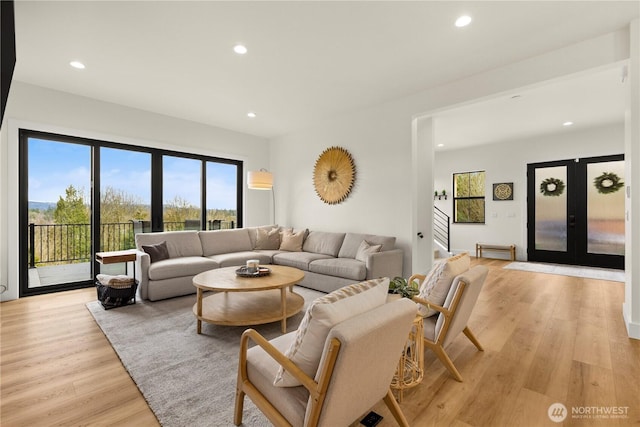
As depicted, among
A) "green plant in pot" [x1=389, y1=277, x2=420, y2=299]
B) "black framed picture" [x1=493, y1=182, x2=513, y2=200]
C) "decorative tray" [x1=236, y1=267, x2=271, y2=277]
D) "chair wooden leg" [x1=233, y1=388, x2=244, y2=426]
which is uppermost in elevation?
"black framed picture" [x1=493, y1=182, x2=513, y2=200]

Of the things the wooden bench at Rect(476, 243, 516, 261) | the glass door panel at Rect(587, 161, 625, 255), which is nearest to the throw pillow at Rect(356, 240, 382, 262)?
the wooden bench at Rect(476, 243, 516, 261)

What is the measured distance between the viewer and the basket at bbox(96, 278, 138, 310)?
11.4 ft

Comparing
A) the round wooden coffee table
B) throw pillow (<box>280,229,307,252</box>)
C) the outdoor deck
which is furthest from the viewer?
throw pillow (<box>280,229,307,252</box>)

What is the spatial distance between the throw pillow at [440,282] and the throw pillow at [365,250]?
181 centimetres

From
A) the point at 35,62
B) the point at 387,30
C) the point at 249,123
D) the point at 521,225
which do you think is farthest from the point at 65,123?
the point at 521,225

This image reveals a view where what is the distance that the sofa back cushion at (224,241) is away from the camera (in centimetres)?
491

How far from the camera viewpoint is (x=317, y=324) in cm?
120

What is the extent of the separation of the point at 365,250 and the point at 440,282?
211cm

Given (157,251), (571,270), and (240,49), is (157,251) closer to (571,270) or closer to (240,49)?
(240,49)

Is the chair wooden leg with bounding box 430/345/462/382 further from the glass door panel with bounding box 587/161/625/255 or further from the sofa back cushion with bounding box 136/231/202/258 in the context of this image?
the glass door panel with bounding box 587/161/625/255

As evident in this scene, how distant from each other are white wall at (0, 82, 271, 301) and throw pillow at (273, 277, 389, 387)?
4.58m

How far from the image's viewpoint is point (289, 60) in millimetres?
3229

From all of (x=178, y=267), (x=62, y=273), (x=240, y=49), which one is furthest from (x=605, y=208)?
(x=62, y=273)

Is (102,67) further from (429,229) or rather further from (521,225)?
(521,225)
